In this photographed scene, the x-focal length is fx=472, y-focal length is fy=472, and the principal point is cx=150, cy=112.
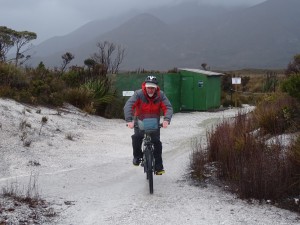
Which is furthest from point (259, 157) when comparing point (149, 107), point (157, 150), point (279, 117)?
point (279, 117)

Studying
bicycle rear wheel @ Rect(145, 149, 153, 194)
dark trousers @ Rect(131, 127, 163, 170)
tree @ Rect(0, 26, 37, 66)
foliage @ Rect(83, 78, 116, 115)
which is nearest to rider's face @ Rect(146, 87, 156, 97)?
dark trousers @ Rect(131, 127, 163, 170)

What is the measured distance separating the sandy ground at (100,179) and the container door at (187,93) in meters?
7.53

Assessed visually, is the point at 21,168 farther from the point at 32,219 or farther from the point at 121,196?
the point at 32,219

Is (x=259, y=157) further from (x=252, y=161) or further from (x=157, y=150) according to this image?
(x=157, y=150)

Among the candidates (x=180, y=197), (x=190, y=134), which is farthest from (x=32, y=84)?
(x=180, y=197)

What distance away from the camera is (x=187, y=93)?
2077cm

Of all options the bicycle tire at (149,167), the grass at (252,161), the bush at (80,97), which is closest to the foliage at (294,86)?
the grass at (252,161)

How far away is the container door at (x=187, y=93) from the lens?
68.0 feet

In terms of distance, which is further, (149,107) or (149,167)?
(149,107)

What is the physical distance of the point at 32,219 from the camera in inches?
213

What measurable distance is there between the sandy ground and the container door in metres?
7.53

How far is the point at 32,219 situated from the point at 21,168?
113 inches

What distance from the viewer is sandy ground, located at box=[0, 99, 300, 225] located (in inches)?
226

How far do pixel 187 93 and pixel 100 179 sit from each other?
13.4m
